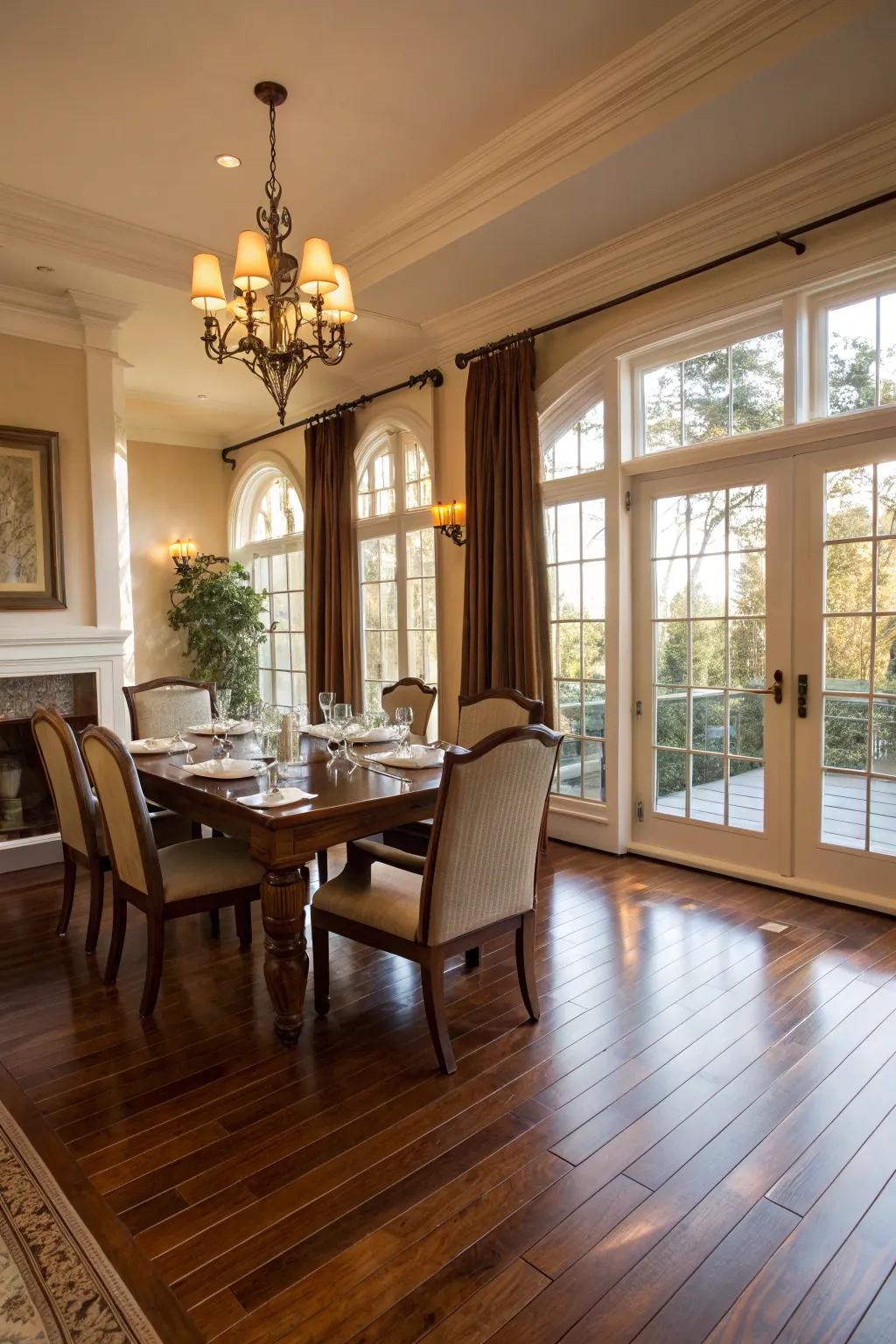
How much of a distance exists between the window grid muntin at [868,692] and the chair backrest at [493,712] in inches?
53.0

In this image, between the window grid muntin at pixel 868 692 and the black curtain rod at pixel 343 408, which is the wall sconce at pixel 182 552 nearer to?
the black curtain rod at pixel 343 408

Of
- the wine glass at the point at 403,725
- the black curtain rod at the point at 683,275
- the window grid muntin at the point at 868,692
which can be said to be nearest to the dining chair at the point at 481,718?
the wine glass at the point at 403,725

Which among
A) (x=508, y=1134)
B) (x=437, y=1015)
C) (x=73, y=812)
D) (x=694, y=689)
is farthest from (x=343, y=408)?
(x=508, y=1134)

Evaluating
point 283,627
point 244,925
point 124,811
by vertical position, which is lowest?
point 244,925

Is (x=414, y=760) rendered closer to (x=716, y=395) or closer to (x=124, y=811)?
(x=124, y=811)

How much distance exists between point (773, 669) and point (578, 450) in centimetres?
174

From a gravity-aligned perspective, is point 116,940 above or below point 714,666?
below

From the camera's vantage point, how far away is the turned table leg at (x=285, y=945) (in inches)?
103

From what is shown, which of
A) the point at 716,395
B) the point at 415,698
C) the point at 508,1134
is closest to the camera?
the point at 508,1134

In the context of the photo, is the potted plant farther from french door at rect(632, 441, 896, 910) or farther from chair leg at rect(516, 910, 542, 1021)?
chair leg at rect(516, 910, 542, 1021)

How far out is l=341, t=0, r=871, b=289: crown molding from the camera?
2.86 meters

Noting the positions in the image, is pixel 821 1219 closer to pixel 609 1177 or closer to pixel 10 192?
pixel 609 1177

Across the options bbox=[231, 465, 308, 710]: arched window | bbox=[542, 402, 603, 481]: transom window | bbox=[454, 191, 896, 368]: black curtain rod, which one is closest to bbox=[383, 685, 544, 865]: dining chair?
bbox=[542, 402, 603, 481]: transom window

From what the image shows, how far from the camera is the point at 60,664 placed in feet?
16.1
